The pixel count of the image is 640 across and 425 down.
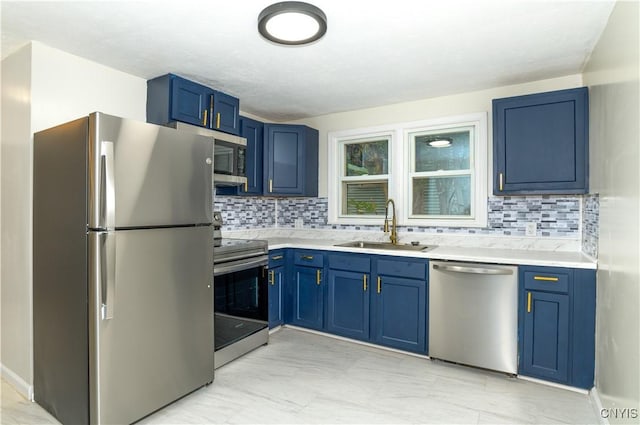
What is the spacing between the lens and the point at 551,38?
2271 mm

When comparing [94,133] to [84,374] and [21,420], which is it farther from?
[21,420]

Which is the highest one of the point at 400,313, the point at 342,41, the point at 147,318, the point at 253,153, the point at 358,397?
the point at 342,41

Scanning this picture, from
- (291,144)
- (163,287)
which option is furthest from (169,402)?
(291,144)

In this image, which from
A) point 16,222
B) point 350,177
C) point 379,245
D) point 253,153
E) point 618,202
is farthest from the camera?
point 350,177

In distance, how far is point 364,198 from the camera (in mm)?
3998

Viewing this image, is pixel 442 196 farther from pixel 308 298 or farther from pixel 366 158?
pixel 308 298

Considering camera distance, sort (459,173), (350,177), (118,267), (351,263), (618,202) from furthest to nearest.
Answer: (350,177) → (459,173) → (351,263) → (118,267) → (618,202)

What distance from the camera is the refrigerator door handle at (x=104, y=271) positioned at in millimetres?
1851

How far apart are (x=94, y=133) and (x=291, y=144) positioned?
2.26m

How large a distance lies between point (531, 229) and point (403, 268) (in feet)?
3.76

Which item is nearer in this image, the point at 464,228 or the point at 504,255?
the point at 504,255

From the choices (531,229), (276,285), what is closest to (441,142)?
(531,229)

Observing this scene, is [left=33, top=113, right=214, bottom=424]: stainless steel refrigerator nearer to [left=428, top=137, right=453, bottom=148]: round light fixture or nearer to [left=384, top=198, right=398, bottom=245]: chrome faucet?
[left=384, top=198, right=398, bottom=245]: chrome faucet

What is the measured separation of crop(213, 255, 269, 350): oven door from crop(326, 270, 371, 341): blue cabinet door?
24.6 inches
